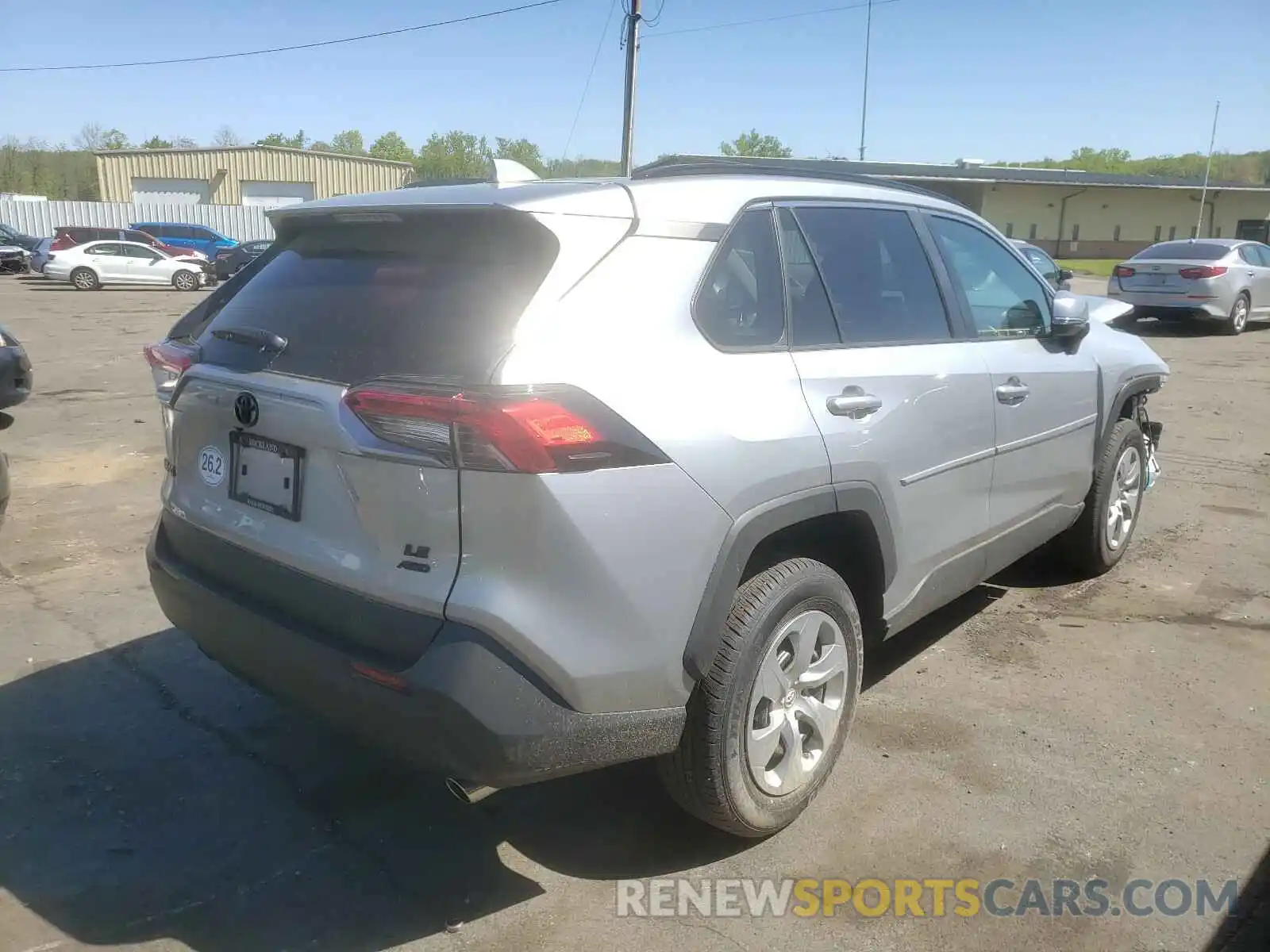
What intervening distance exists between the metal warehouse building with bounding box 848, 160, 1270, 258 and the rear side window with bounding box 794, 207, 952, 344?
4516 cm

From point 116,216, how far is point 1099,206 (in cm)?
4532

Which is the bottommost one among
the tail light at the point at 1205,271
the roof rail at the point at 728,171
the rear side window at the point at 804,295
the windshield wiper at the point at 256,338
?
the tail light at the point at 1205,271

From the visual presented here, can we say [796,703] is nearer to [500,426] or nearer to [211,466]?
[500,426]

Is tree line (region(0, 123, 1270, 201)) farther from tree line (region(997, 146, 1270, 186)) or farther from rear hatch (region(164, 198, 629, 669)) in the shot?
rear hatch (region(164, 198, 629, 669))

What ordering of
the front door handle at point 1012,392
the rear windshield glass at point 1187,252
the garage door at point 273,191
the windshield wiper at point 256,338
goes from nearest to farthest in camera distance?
the windshield wiper at point 256,338 < the front door handle at point 1012,392 < the rear windshield glass at point 1187,252 < the garage door at point 273,191

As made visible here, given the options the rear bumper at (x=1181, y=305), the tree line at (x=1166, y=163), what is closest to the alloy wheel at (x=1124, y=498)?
the rear bumper at (x=1181, y=305)

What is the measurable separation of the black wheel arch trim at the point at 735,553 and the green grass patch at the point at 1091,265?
4155 cm

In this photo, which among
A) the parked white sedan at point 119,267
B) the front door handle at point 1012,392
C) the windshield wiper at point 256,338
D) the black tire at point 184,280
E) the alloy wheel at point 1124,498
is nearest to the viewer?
the windshield wiper at point 256,338

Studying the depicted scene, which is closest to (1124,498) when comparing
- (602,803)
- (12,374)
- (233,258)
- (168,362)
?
(602,803)

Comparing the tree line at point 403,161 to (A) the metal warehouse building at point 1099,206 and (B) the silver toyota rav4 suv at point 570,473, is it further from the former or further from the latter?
(B) the silver toyota rav4 suv at point 570,473

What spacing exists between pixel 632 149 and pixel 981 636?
1742 centimetres

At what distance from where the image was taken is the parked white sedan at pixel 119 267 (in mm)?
26359

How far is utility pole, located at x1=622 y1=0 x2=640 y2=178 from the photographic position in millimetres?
19938

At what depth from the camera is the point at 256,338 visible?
2.83m
